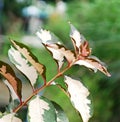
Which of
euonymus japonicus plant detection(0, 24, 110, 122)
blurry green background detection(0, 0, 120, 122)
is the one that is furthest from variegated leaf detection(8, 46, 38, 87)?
blurry green background detection(0, 0, 120, 122)

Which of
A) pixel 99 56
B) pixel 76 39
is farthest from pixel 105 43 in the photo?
pixel 76 39

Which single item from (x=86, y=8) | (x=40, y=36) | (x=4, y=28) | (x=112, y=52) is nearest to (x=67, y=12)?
(x=86, y=8)

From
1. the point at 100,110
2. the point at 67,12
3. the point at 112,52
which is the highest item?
the point at 67,12

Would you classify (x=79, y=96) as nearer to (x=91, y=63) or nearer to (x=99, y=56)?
(x=91, y=63)

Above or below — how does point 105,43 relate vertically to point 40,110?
above

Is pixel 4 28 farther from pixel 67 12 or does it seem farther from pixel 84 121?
pixel 84 121

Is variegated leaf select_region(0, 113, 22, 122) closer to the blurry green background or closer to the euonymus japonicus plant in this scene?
the euonymus japonicus plant

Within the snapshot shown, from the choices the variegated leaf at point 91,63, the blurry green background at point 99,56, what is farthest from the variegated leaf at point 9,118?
the blurry green background at point 99,56
